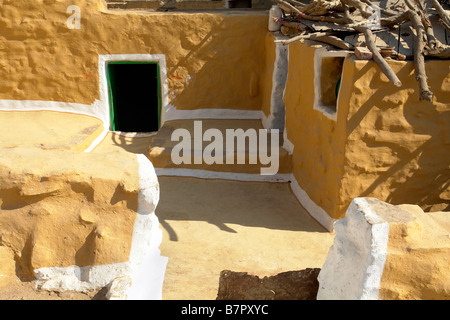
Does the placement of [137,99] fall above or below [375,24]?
below

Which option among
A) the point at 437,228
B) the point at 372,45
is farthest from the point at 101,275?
the point at 372,45

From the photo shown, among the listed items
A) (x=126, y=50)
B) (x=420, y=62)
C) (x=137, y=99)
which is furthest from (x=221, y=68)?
(x=420, y=62)

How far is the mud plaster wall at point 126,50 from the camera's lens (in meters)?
9.96

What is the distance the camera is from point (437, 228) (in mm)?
3426

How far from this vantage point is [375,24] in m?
6.60

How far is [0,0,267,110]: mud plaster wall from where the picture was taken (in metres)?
9.96

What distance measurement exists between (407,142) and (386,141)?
1.00 ft

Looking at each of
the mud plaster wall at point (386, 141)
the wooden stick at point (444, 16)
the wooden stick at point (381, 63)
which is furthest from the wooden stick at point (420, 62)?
the wooden stick at point (444, 16)

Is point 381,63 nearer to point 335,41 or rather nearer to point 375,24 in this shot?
point 335,41

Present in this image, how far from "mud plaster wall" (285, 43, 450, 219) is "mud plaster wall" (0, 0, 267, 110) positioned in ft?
11.8

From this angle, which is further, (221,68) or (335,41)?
(221,68)

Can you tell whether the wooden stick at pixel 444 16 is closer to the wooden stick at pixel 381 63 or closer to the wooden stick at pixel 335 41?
the wooden stick at pixel 381 63

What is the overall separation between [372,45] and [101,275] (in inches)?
167
